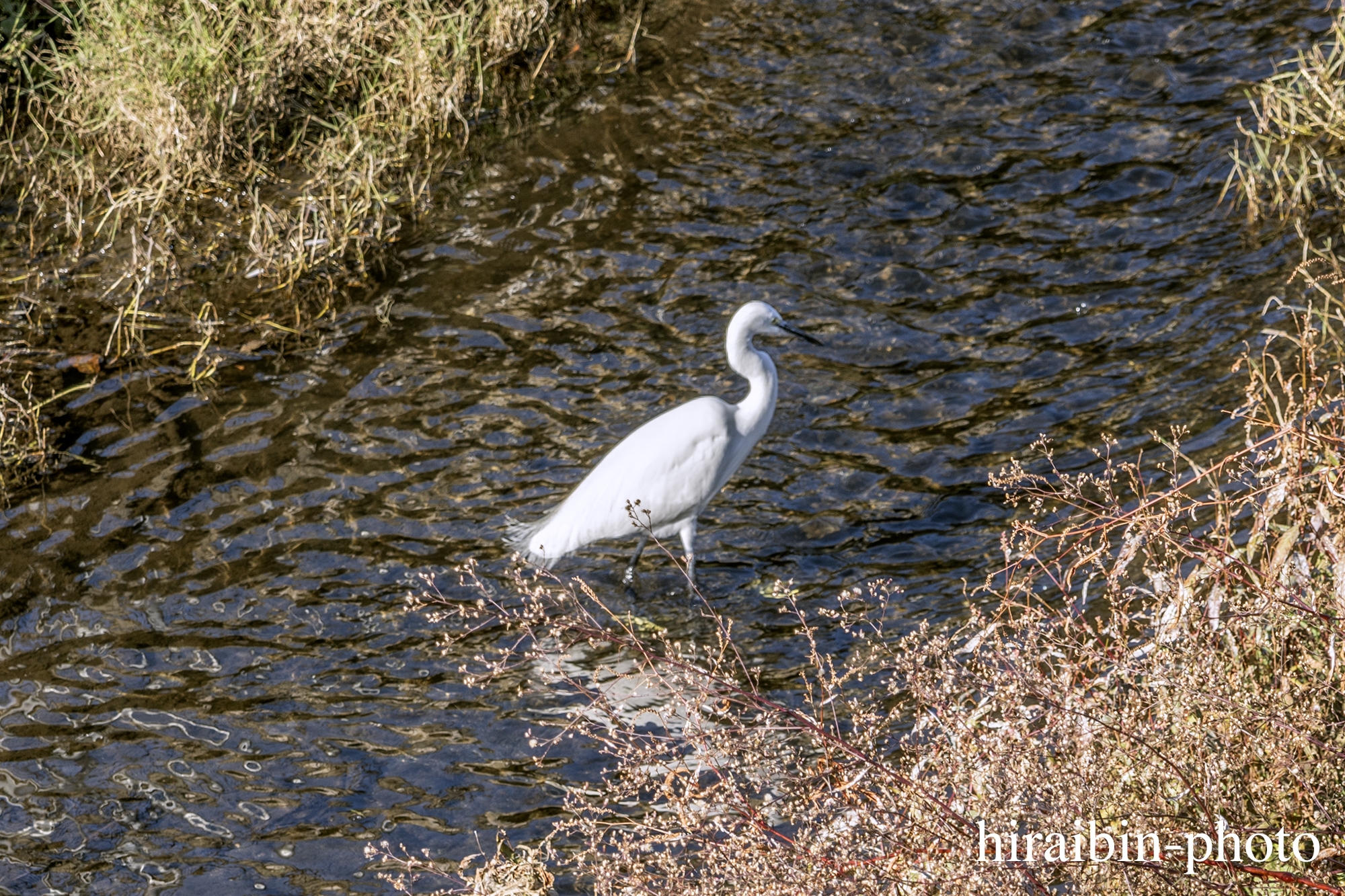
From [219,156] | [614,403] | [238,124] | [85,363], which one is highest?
[238,124]

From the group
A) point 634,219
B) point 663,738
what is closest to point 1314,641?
point 663,738

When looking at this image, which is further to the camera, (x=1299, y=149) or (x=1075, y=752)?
(x=1299, y=149)

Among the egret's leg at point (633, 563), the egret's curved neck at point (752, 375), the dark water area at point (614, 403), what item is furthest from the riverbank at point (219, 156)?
the egret's curved neck at point (752, 375)

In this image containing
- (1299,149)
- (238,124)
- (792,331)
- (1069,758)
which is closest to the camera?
(1069,758)

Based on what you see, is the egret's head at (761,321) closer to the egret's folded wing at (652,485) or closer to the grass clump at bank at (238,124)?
the egret's folded wing at (652,485)

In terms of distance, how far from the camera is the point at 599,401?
5594mm

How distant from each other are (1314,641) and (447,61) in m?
6.01

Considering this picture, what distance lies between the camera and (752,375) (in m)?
5.04

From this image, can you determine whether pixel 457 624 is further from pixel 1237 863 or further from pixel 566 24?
pixel 566 24

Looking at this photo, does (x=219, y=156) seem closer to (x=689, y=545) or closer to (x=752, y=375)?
(x=752, y=375)

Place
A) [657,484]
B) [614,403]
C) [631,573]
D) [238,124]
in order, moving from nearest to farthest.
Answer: [657,484], [631,573], [614,403], [238,124]

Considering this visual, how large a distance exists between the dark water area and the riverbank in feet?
1.04

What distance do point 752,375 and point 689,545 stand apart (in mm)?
760

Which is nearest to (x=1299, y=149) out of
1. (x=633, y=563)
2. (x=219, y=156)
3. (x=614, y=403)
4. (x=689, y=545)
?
(x=614, y=403)
